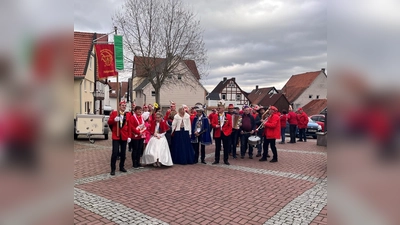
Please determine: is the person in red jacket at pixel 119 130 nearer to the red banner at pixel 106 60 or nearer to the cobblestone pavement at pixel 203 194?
the cobblestone pavement at pixel 203 194

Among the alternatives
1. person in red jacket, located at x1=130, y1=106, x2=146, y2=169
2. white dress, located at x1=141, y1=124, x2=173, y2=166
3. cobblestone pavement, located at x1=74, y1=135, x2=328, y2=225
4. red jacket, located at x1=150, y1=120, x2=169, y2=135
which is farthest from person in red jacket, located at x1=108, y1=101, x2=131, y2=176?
red jacket, located at x1=150, y1=120, x2=169, y2=135

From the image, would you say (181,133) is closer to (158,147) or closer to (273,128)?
(158,147)

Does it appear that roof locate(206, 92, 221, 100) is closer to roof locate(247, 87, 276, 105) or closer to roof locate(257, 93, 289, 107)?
roof locate(257, 93, 289, 107)

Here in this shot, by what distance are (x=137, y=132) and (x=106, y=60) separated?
2199 mm

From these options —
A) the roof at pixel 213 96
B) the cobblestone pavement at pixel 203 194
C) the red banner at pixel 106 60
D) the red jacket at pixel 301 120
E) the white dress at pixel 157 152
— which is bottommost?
the cobblestone pavement at pixel 203 194

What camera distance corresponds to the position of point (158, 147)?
8625 mm

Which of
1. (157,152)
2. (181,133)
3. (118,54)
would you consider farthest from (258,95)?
(118,54)

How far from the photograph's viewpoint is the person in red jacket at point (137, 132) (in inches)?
320

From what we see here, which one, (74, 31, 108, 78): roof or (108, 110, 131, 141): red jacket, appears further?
(74, 31, 108, 78): roof

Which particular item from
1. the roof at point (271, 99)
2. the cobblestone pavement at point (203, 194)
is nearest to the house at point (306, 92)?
the roof at point (271, 99)

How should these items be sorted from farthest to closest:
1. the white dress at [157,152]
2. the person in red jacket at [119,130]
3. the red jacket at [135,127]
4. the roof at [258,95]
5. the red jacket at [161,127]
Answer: the roof at [258,95]
the red jacket at [161,127]
the white dress at [157,152]
the red jacket at [135,127]
the person in red jacket at [119,130]

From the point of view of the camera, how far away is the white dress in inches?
333
